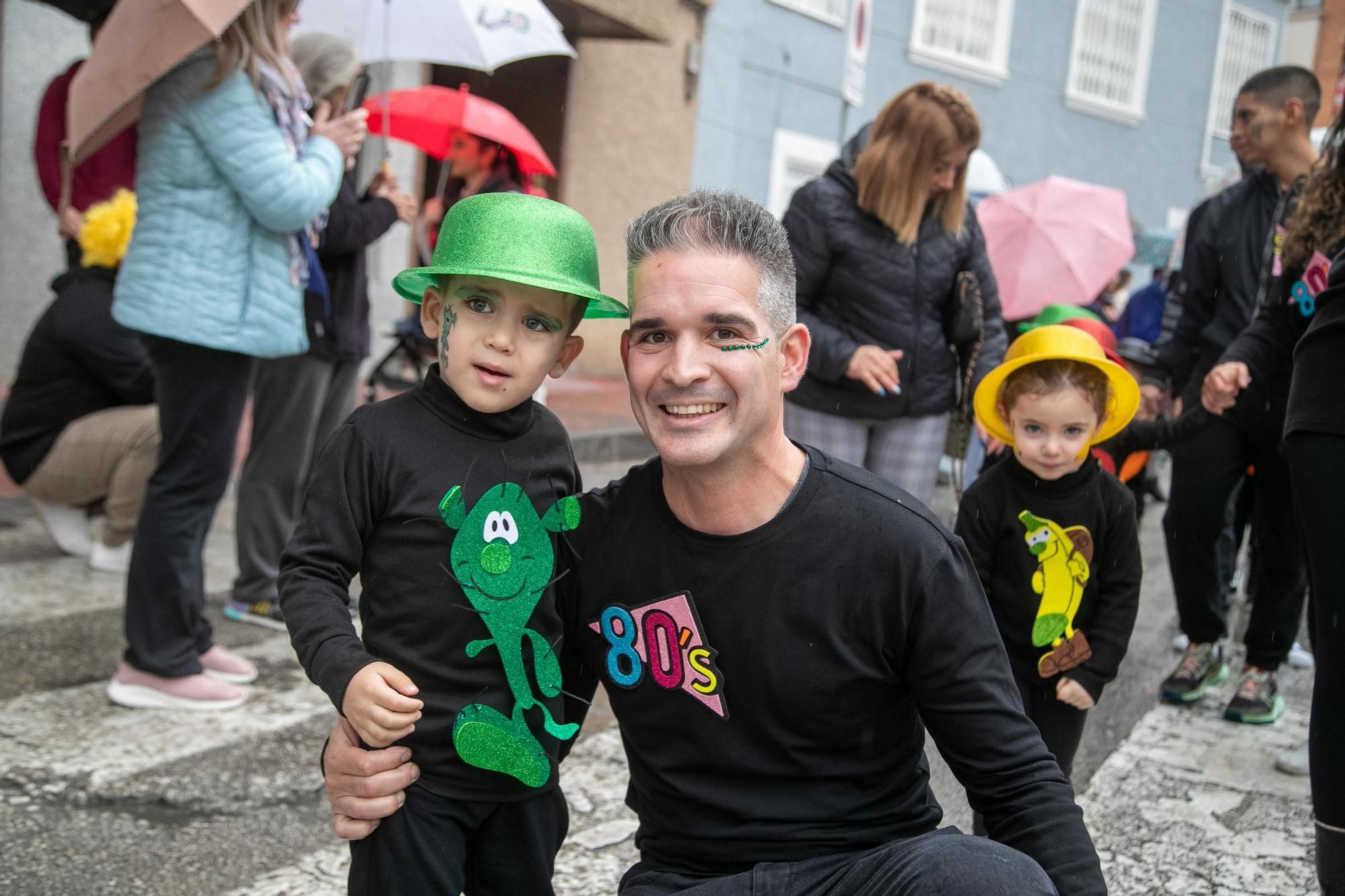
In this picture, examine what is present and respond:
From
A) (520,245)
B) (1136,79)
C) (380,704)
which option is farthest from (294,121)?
(1136,79)

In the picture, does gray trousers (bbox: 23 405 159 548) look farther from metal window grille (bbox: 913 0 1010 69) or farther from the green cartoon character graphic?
metal window grille (bbox: 913 0 1010 69)

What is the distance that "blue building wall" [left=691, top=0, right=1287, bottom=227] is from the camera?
14875mm

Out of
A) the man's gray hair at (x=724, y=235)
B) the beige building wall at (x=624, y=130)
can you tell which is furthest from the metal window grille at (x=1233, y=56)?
the man's gray hair at (x=724, y=235)

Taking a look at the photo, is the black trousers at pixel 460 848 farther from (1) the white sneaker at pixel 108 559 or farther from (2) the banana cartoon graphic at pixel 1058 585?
(1) the white sneaker at pixel 108 559

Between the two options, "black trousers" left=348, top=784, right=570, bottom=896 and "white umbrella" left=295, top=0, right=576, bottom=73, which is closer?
"black trousers" left=348, top=784, right=570, bottom=896

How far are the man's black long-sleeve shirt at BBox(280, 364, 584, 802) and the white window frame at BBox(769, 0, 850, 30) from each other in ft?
45.3

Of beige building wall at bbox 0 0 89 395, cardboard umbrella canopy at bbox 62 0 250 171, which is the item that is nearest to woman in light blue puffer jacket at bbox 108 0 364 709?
cardboard umbrella canopy at bbox 62 0 250 171

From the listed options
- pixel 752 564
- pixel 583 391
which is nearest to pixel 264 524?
pixel 752 564

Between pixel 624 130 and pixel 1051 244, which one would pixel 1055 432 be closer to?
pixel 1051 244

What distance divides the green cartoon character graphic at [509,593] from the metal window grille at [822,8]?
13.9 metres

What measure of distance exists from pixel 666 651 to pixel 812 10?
48.0 ft

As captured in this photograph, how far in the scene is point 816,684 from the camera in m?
2.04

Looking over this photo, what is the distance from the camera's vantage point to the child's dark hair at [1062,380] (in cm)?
325

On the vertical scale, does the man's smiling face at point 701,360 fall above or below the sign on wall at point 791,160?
below
